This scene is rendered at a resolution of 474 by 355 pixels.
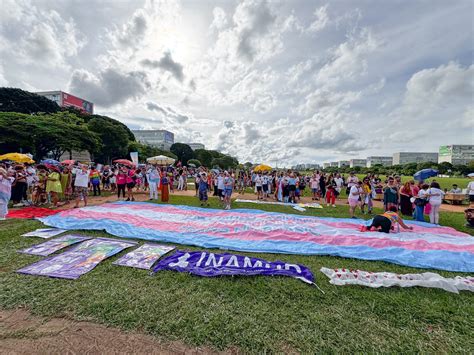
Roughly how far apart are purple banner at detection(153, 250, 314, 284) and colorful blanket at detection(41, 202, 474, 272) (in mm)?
697

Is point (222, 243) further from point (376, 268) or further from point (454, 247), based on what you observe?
point (454, 247)

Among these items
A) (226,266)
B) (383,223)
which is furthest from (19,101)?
(383,223)

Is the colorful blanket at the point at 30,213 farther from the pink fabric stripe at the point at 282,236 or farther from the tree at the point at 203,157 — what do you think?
the tree at the point at 203,157

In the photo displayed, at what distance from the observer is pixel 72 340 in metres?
2.39

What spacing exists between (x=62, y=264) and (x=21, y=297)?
36.4 inches

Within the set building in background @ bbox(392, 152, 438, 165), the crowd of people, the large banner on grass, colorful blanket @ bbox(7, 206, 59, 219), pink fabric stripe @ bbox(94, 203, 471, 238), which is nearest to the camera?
the large banner on grass

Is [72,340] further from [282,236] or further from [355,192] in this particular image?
[355,192]

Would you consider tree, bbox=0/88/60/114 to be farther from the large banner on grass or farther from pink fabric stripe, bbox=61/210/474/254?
the large banner on grass

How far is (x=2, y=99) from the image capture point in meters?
31.9

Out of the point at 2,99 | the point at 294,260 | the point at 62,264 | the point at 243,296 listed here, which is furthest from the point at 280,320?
the point at 2,99

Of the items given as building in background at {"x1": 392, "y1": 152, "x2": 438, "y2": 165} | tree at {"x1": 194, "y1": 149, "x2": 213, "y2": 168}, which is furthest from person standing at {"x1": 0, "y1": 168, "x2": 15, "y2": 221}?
building in background at {"x1": 392, "y1": 152, "x2": 438, "y2": 165}

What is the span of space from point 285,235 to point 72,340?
490 centimetres

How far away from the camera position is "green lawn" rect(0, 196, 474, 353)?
7.99ft

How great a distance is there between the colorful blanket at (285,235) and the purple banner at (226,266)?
0.70 m
